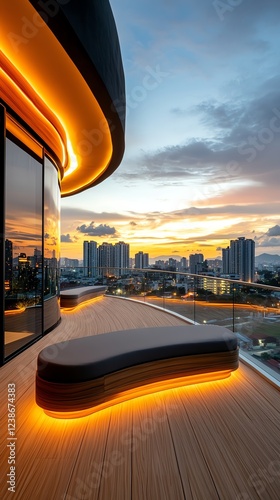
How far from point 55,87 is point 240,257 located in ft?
23.9

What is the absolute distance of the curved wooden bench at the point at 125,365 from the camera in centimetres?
214

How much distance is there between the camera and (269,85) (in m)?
6.24

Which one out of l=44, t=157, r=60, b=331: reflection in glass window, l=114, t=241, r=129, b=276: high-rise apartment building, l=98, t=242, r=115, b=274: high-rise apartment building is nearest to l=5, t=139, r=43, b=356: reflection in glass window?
l=44, t=157, r=60, b=331: reflection in glass window

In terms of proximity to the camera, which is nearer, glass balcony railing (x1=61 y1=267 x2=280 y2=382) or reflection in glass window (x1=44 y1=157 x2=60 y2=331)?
glass balcony railing (x1=61 y1=267 x2=280 y2=382)

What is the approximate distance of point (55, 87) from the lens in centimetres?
333

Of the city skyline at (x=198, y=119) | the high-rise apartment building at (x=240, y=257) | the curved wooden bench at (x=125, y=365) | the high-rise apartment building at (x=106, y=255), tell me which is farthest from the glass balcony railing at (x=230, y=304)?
the high-rise apartment building at (x=106, y=255)

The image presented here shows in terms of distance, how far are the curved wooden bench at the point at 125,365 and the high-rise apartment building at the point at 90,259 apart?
772 cm

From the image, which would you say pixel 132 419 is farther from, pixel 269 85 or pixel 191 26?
pixel 269 85

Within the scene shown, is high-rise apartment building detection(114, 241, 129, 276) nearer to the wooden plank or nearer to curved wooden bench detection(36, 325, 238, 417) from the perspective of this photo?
curved wooden bench detection(36, 325, 238, 417)

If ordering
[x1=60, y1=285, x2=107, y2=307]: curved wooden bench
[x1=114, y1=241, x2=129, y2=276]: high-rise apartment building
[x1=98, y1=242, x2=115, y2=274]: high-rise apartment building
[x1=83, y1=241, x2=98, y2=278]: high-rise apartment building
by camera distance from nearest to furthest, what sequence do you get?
[x1=60, y1=285, x2=107, y2=307]: curved wooden bench
[x1=83, y1=241, x2=98, y2=278]: high-rise apartment building
[x1=98, y1=242, x2=115, y2=274]: high-rise apartment building
[x1=114, y1=241, x2=129, y2=276]: high-rise apartment building

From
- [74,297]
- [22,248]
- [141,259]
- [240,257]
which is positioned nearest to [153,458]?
[22,248]

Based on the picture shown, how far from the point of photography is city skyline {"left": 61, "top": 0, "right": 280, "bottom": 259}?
4.73 metres

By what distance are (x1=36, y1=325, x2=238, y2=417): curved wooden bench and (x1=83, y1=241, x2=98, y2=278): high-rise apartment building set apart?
772cm

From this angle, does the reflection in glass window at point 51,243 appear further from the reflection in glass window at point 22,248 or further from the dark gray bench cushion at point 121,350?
the dark gray bench cushion at point 121,350
